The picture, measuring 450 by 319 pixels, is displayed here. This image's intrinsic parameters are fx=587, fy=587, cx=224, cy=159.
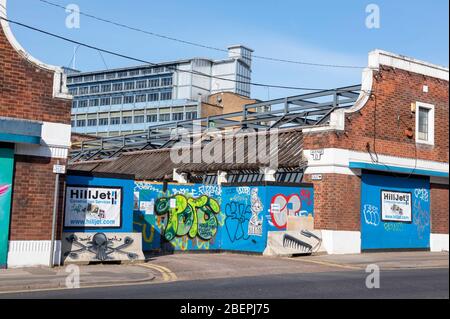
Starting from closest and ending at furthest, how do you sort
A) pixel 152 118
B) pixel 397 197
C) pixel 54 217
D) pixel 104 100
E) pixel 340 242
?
pixel 54 217 < pixel 340 242 < pixel 397 197 < pixel 152 118 < pixel 104 100

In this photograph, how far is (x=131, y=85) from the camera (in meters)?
97.4

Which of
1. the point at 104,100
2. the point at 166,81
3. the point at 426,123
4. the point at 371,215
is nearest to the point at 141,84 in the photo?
the point at 166,81

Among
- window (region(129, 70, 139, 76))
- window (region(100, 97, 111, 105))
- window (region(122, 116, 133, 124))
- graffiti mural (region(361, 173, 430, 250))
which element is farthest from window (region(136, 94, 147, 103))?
graffiti mural (region(361, 173, 430, 250))

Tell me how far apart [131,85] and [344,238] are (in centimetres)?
7968

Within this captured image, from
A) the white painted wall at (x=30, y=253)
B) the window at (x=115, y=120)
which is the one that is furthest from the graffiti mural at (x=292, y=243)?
the window at (x=115, y=120)

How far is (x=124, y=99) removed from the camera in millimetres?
96875

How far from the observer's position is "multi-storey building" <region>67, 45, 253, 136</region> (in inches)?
3263

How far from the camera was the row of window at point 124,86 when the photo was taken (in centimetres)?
9225

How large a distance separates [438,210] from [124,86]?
78000 millimetres

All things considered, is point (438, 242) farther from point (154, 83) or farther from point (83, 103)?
point (83, 103)
